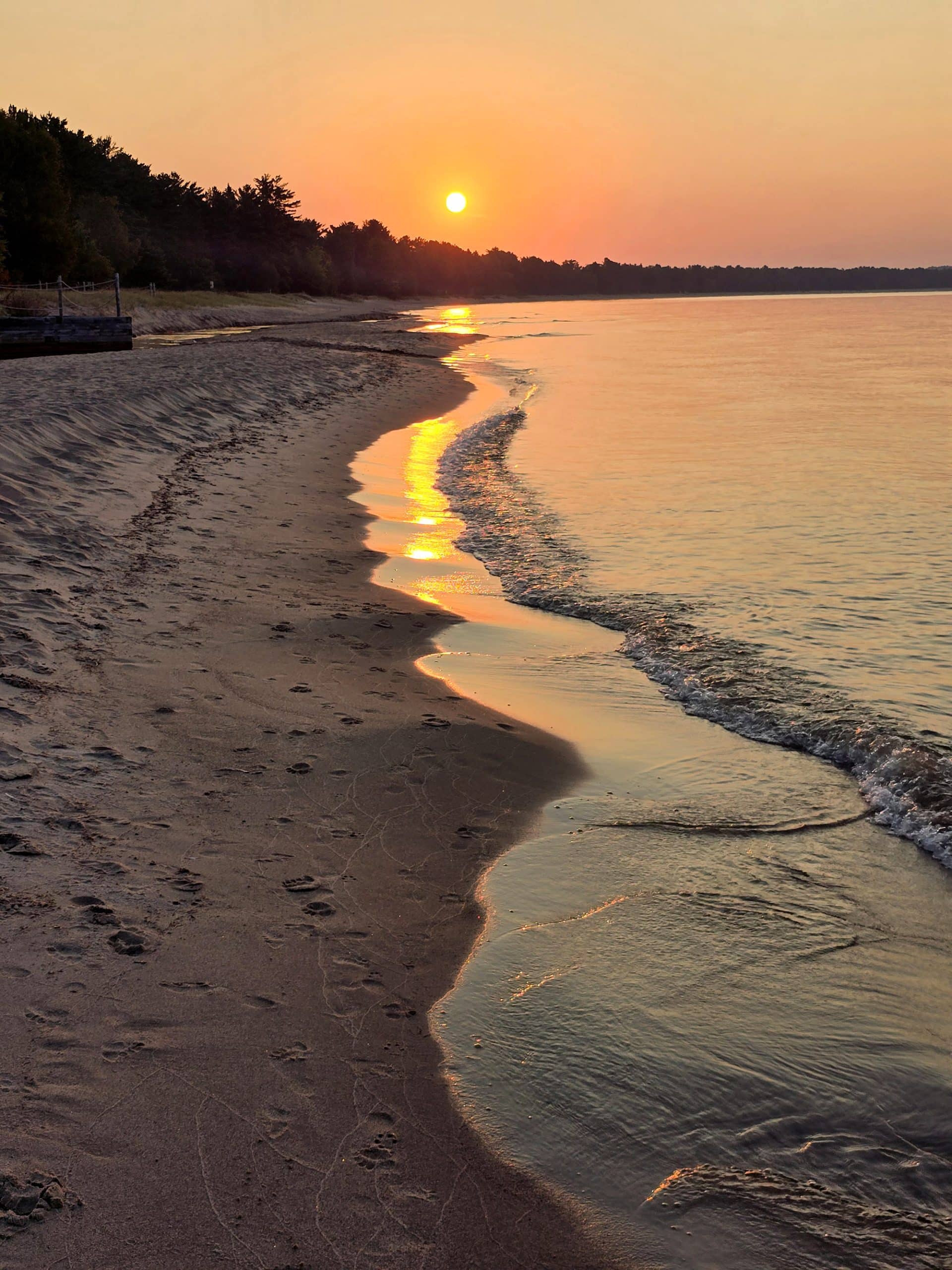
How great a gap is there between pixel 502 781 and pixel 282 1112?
2.78m

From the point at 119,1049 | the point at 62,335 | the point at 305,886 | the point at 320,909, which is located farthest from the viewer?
the point at 62,335

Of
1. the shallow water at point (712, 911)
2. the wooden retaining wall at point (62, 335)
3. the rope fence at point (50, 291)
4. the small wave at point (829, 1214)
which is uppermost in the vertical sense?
the rope fence at point (50, 291)

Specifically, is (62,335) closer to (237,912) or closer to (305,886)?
(305,886)

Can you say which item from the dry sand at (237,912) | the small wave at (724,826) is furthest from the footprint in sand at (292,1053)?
the small wave at (724,826)

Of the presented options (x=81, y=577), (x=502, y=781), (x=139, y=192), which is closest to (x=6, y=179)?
(x=139, y=192)

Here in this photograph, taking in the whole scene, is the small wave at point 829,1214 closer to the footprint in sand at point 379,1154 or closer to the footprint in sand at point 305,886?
the footprint in sand at point 379,1154

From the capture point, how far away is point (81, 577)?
8.45 meters

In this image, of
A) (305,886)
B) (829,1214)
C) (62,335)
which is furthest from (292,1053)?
(62,335)

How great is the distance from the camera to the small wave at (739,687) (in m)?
5.58

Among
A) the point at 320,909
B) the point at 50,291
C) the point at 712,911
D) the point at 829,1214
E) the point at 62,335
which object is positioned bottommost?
the point at 829,1214

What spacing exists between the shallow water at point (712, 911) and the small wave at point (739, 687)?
60mm

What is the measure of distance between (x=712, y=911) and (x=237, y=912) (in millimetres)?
2029

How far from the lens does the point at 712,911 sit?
14.5 ft

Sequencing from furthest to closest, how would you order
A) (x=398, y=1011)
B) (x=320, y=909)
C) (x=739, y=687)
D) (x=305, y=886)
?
(x=739, y=687), (x=305, y=886), (x=320, y=909), (x=398, y=1011)
